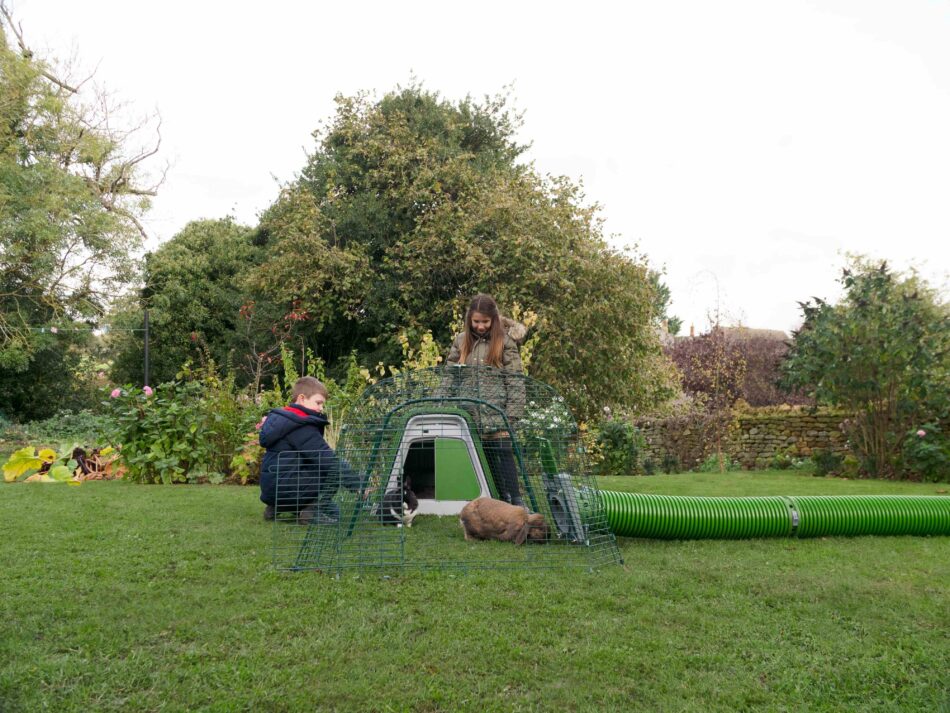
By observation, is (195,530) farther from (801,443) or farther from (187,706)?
(801,443)

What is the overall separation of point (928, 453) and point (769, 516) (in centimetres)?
500

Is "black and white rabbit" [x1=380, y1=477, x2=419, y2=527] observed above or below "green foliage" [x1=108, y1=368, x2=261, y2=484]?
below

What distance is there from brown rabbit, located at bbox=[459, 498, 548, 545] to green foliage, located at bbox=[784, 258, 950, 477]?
6.08 meters

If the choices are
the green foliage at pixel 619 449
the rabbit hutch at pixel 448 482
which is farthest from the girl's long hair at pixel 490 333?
the green foliage at pixel 619 449

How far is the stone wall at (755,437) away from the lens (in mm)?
11781

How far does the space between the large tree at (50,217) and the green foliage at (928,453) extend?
1790 centimetres

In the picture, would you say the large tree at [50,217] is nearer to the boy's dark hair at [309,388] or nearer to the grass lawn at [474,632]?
the boy's dark hair at [309,388]

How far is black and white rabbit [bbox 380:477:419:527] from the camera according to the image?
14.9 feet

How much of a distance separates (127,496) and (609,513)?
4.17 m

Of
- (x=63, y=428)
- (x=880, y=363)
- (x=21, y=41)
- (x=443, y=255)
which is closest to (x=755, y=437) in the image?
(x=880, y=363)

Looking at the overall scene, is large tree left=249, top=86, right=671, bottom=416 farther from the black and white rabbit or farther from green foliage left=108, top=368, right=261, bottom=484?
the black and white rabbit

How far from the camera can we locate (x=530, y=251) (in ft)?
40.8

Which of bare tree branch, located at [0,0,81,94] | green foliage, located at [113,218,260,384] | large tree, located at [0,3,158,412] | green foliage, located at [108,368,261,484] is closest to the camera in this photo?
green foliage, located at [108,368,261,484]

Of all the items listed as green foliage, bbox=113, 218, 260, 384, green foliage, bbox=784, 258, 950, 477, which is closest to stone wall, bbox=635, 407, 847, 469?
green foliage, bbox=784, 258, 950, 477
